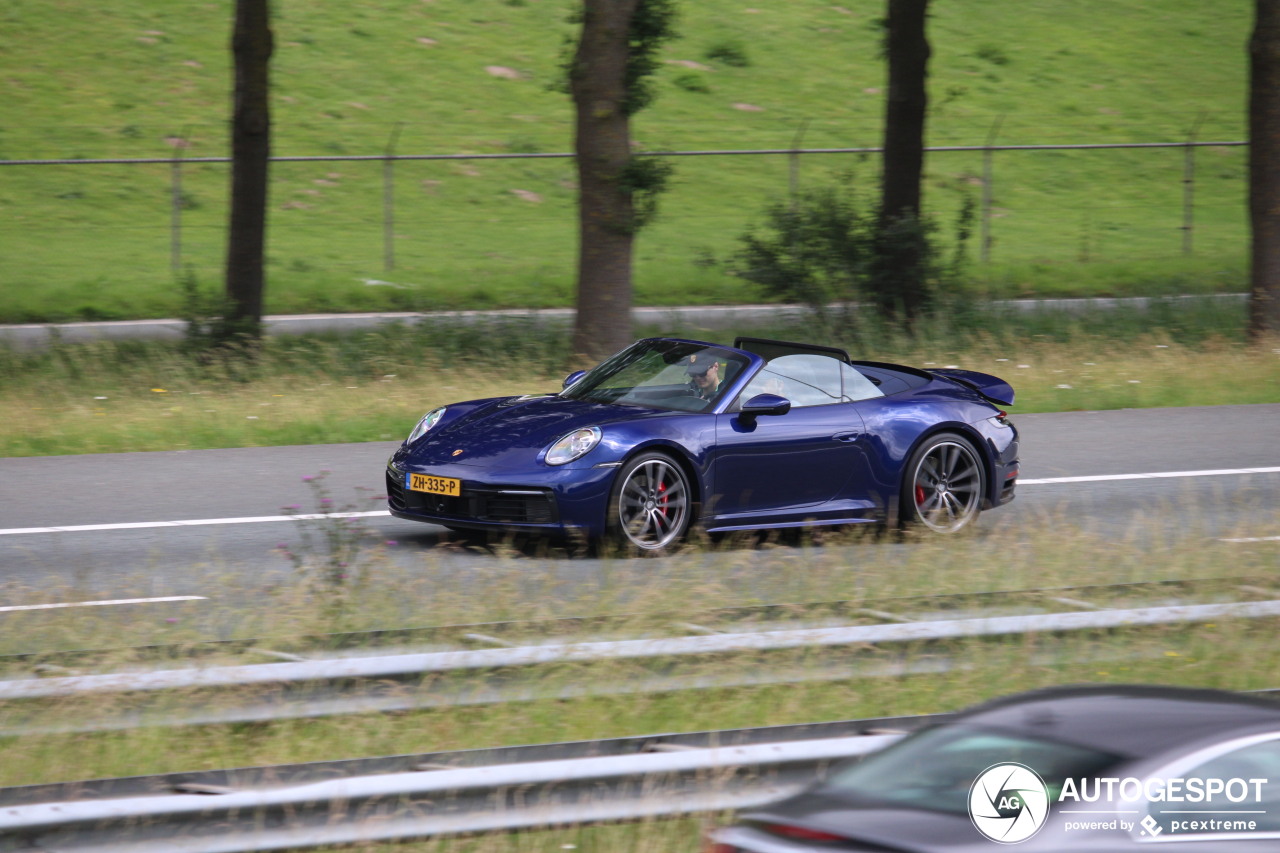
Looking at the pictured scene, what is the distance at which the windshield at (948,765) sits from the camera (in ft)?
10.3

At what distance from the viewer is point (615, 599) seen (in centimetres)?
723

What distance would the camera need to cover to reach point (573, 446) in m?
8.57

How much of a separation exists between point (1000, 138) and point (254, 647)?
104 ft

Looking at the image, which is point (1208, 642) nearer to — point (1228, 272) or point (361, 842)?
point (361, 842)

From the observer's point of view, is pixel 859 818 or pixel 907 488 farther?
pixel 907 488

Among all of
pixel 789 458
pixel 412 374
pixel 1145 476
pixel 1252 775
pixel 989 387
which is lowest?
pixel 1145 476

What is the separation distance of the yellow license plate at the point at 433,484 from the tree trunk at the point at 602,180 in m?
6.55

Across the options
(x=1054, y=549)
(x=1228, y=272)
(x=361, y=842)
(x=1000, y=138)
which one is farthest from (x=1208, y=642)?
(x=1000, y=138)

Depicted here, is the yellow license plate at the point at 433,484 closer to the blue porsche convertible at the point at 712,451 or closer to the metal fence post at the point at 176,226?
the blue porsche convertible at the point at 712,451

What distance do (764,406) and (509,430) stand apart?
1543mm

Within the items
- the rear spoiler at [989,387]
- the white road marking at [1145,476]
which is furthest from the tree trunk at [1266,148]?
the rear spoiler at [989,387]

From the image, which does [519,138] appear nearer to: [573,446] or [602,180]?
[602,180]

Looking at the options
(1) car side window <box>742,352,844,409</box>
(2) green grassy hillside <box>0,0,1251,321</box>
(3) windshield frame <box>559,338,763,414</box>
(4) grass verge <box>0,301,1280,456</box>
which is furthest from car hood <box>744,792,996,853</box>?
(2) green grassy hillside <box>0,0,1251,321</box>

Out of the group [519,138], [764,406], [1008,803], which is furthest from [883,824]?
[519,138]
